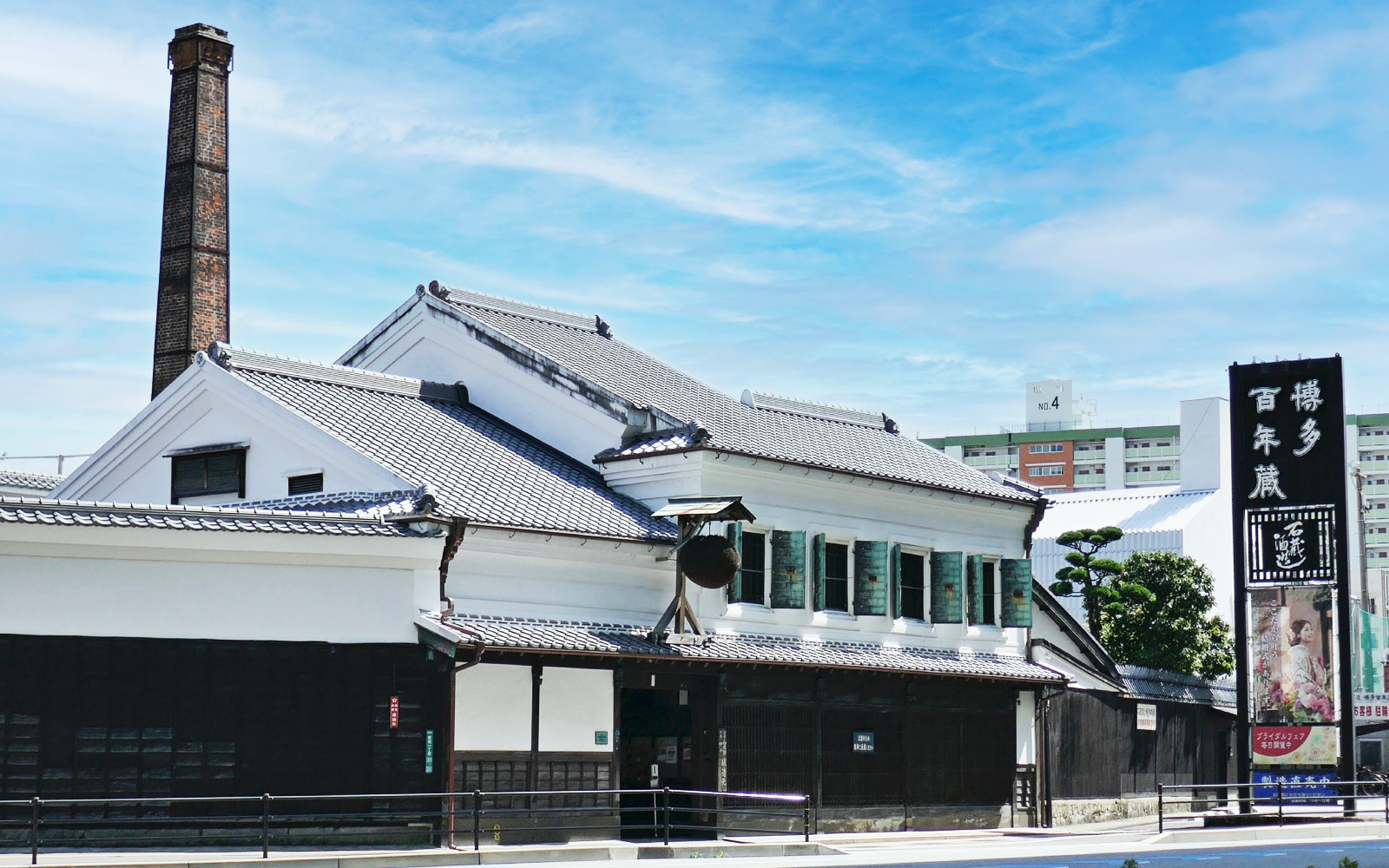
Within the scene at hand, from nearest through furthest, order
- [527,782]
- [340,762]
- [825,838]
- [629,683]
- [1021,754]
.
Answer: [340,762] → [527,782] → [629,683] → [825,838] → [1021,754]

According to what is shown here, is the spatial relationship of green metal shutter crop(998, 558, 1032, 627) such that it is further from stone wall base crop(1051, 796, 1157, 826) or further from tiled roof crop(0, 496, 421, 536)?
tiled roof crop(0, 496, 421, 536)

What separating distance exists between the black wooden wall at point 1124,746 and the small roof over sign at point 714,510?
468 inches

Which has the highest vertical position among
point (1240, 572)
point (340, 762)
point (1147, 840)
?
point (1240, 572)

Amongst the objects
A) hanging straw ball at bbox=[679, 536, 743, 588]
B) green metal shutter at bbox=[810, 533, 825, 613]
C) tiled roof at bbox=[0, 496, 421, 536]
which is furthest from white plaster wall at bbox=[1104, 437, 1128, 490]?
tiled roof at bbox=[0, 496, 421, 536]

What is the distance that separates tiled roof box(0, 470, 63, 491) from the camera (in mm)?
52406

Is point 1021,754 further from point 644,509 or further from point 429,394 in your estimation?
point 429,394

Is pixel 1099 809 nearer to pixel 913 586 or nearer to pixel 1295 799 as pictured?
pixel 1295 799

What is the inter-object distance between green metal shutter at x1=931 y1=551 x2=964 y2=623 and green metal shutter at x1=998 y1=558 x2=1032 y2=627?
6.86ft

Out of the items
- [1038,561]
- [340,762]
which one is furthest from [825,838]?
[1038,561]

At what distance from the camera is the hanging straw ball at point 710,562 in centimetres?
2870

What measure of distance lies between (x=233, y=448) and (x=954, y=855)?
1512cm

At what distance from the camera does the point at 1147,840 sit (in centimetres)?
3197

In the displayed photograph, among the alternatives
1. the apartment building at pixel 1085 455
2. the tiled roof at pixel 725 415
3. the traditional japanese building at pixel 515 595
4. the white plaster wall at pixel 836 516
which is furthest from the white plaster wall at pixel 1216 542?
the apartment building at pixel 1085 455

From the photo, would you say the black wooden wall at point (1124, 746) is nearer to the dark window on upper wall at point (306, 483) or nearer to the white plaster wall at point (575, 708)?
the white plaster wall at point (575, 708)
